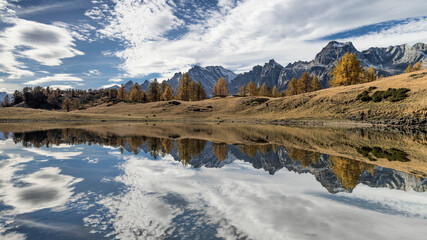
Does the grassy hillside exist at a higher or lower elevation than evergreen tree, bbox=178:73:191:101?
lower

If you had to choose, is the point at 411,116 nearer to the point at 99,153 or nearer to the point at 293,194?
the point at 293,194

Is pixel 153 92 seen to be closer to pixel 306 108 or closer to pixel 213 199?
pixel 306 108

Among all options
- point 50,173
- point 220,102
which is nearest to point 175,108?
point 220,102

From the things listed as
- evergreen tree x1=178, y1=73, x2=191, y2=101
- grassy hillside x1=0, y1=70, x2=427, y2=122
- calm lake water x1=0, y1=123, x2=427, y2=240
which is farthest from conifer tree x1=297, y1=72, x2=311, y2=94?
calm lake water x1=0, y1=123, x2=427, y2=240

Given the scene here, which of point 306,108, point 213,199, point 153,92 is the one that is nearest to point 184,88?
point 153,92

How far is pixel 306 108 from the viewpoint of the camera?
68562 millimetres

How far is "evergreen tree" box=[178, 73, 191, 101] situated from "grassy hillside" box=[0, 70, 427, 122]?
18.4 m

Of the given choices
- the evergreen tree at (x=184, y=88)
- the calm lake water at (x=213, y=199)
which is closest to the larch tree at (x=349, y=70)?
the evergreen tree at (x=184, y=88)

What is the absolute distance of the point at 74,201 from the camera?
7.71m

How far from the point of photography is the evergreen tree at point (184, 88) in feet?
396

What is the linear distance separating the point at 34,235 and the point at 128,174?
5946 mm

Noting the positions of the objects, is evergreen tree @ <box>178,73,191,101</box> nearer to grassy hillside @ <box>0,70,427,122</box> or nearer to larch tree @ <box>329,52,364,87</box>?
grassy hillside @ <box>0,70,427,122</box>

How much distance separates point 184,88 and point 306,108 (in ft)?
229

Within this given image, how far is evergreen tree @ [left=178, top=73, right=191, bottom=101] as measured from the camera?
396ft
